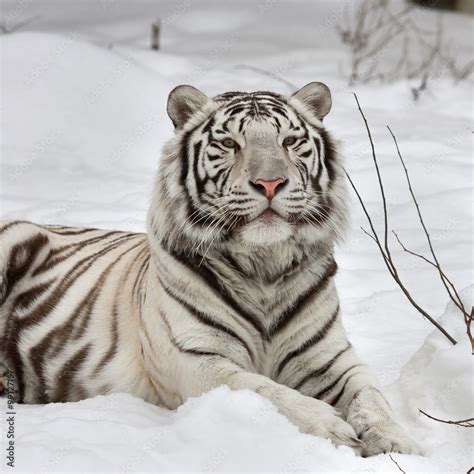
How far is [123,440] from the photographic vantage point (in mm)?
2693

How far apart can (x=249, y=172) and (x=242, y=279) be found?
1.17 ft

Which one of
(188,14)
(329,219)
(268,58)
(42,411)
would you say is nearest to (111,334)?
(42,411)

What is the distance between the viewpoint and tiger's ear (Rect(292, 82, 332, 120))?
3.38 metres

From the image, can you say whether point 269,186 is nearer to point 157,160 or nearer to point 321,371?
point 321,371

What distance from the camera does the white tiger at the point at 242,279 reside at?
2996 mm

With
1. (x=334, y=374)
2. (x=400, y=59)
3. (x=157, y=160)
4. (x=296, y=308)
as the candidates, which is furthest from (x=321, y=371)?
(x=400, y=59)

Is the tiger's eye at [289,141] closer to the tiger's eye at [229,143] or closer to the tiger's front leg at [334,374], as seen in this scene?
the tiger's eye at [229,143]

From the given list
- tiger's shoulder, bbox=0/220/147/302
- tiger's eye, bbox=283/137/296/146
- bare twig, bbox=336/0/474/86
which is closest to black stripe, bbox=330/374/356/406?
tiger's eye, bbox=283/137/296/146

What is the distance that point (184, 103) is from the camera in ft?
11.0

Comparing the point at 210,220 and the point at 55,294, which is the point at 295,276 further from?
the point at 55,294

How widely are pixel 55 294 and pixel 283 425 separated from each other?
1278mm

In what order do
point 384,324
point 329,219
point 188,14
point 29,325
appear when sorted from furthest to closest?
point 188,14
point 384,324
point 29,325
point 329,219

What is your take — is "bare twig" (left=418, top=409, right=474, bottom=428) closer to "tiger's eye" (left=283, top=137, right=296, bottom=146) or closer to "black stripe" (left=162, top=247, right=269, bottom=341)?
"black stripe" (left=162, top=247, right=269, bottom=341)

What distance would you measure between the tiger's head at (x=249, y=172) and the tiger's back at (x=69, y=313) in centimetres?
44
